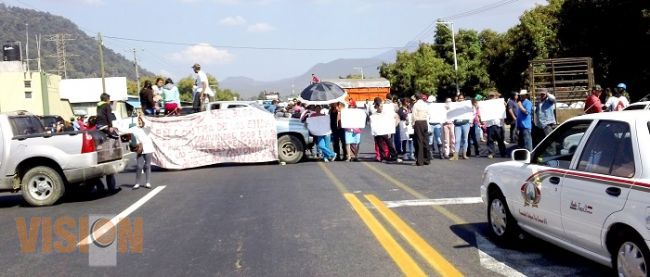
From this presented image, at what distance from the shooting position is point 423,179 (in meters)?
12.8

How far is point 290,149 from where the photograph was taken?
17375mm

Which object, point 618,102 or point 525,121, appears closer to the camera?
point 618,102

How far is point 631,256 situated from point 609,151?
3.05 ft

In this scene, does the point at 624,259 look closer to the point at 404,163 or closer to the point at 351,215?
the point at 351,215

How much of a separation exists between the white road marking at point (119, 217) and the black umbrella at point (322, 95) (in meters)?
6.24

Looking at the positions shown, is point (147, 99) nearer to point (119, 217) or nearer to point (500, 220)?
point (119, 217)

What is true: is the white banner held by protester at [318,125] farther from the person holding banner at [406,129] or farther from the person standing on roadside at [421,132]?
the person standing on roadside at [421,132]

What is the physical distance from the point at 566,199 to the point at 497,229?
1.65 meters

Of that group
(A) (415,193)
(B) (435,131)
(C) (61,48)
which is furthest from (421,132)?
(C) (61,48)

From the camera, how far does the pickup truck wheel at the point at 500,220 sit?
6.91 meters

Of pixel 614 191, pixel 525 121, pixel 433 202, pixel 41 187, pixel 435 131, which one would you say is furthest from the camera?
pixel 435 131

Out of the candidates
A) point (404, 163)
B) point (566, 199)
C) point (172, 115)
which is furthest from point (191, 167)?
point (566, 199)

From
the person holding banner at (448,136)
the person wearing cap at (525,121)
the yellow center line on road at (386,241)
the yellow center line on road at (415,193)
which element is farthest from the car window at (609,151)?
the person holding banner at (448,136)

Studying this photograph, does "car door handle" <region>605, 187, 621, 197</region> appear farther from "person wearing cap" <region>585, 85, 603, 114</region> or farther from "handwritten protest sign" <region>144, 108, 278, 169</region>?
"handwritten protest sign" <region>144, 108, 278, 169</region>
